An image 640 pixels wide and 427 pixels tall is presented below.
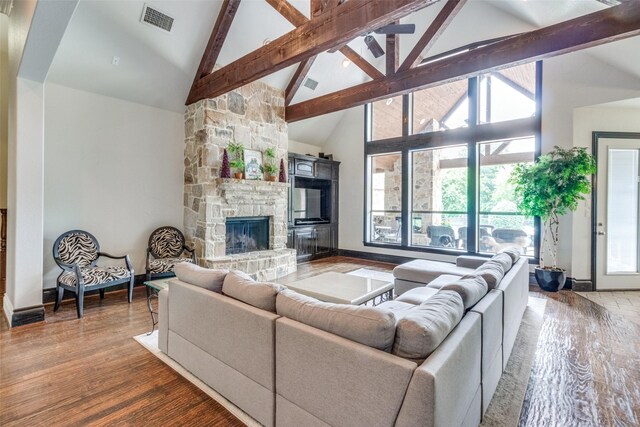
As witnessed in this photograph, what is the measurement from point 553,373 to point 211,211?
4647 millimetres

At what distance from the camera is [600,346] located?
284 centimetres

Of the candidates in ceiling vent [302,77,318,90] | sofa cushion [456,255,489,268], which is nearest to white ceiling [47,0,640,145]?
ceiling vent [302,77,318,90]

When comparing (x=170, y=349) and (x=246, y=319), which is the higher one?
(x=246, y=319)

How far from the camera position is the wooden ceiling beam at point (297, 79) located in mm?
5605

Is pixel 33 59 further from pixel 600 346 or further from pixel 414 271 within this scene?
pixel 600 346

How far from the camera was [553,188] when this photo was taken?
433cm

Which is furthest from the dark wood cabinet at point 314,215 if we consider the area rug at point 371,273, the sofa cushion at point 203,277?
the sofa cushion at point 203,277

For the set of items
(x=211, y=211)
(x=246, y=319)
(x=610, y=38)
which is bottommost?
(x=246, y=319)

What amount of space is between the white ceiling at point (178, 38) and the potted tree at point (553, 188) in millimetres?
1360

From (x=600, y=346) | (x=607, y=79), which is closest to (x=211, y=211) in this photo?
(x=600, y=346)

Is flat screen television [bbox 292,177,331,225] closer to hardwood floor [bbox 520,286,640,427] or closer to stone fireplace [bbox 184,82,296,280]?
stone fireplace [bbox 184,82,296,280]

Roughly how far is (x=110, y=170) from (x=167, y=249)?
4.74 ft

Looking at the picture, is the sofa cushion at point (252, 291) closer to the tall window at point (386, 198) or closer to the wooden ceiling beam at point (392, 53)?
the wooden ceiling beam at point (392, 53)

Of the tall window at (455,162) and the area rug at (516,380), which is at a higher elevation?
the tall window at (455,162)
